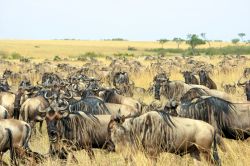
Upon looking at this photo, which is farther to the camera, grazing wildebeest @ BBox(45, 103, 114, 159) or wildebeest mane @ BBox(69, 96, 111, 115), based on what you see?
wildebeest mane @ BBox(69, 96, 111, 115)

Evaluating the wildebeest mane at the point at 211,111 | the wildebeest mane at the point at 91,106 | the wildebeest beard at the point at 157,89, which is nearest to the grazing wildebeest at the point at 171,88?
the wildebeest beard at the point at 157,89

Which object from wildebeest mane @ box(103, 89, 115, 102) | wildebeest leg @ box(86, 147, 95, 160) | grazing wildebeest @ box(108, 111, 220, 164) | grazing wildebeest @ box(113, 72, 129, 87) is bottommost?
grazing wildebeest @ box(113, 72, 129, 87)

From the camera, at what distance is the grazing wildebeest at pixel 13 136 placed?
22.6ft

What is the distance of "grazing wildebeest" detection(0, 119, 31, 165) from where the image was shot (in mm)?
6887

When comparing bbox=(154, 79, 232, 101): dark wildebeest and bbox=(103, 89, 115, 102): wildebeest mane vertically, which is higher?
bbox=(103, 89, 115, 102): wildebeest mane

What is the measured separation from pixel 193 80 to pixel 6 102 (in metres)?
8.03

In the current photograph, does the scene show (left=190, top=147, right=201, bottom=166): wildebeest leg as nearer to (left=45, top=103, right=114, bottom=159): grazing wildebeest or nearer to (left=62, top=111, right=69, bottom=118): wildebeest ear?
(left=45, top=103, right=114, bottom=159): grazing wildebeest

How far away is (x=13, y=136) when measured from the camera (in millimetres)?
7020

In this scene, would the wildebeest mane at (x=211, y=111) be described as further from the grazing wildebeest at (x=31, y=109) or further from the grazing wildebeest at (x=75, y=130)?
the grazing wildebeest at (x=31, y=109)

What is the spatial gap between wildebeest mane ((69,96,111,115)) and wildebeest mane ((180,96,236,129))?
75.2 inches

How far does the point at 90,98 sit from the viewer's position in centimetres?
933

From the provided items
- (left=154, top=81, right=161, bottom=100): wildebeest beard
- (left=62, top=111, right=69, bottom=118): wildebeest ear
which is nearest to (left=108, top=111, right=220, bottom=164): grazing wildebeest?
(left=62, top=111, right=69, bottom=118): wildebeest ear

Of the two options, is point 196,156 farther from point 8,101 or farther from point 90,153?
point 8,101

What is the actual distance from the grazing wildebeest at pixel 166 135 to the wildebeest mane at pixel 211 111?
1.03 m
